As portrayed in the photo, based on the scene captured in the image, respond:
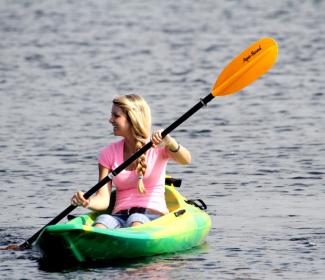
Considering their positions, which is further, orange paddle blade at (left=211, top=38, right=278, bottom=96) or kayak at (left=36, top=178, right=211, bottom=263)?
orange paddle blade at (left=211, top=38, right=278, bottom=96)

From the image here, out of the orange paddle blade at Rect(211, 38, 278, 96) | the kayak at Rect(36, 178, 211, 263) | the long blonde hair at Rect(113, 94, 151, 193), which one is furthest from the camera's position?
the orange paddle blade at Rect(211, 38, 278, 96)

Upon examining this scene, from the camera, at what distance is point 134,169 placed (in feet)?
35.1

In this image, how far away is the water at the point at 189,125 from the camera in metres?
10.7

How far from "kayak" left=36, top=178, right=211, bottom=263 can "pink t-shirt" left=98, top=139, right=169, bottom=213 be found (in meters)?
0.18

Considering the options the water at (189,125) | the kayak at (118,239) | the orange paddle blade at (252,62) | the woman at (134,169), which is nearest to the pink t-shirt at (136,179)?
the woman at (134,169)

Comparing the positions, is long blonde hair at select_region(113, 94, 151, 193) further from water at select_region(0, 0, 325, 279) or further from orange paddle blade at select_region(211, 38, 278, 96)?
orange paddle blade at select_region(211, 38, 278, 96)

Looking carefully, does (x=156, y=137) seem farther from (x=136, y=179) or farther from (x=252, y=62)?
(x=252, y=62)

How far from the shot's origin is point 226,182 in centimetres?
1338

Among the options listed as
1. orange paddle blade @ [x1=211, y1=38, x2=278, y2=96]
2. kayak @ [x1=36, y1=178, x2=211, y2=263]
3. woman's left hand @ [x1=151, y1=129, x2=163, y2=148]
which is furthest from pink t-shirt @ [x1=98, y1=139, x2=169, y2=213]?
orange paddle blade @ [x1=211, y1=38, x2=278, y2=96]

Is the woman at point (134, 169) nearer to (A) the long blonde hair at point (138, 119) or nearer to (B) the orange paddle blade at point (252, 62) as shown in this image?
(A) the long blonde hair at point (138, 119)

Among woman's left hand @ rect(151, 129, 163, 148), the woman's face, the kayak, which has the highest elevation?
the woman's face

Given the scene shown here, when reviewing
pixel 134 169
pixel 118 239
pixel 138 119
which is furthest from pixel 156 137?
pixel 118 239

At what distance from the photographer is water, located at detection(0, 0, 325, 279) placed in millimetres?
Answer: 10656

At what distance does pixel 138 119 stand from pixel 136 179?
478 millimetres
